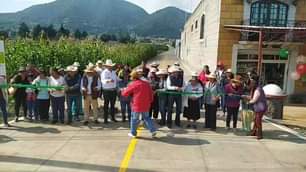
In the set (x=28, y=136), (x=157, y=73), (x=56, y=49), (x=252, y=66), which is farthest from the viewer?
(x=252, y=66)

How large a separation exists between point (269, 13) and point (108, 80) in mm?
11384

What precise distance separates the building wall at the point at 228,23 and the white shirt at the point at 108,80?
939 centimetres

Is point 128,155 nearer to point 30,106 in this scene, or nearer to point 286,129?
point 30,106

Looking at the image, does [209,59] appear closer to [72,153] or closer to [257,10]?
[257,10]

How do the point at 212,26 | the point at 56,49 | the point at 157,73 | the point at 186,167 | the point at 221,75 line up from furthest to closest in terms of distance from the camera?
the point at 212,26 < the point at 56,49 < the point at 221,75 < the point at 157,73 < the point at 186,167

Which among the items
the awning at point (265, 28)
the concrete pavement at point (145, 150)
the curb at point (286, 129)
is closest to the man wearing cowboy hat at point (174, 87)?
the concrete pavement at point (145, 150)

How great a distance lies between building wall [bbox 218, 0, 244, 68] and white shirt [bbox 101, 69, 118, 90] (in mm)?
9391

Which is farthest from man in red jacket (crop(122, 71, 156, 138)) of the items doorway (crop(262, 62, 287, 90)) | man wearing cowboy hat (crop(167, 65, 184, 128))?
doorway (crop(262, 62, 287, 90))

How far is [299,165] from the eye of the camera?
7.70 meters

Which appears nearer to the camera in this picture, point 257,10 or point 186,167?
point 186,167

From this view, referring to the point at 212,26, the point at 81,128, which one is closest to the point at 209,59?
the point at 212,26

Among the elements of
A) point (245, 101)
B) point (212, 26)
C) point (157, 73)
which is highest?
point (212, 26)

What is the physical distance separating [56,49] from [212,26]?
8.70 metres

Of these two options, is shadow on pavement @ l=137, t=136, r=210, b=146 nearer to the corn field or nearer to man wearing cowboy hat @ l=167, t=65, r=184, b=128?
man wearing cowboy hat @ l=167, t=65, r=184, b=128
